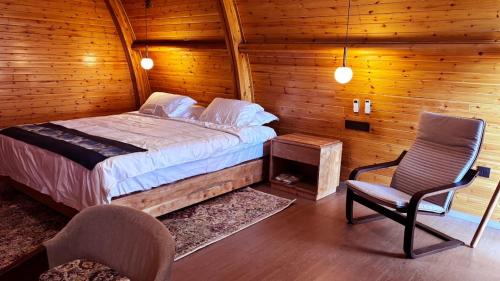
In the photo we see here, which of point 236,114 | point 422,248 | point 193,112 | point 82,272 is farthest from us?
point 193,112

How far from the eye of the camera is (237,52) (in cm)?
455

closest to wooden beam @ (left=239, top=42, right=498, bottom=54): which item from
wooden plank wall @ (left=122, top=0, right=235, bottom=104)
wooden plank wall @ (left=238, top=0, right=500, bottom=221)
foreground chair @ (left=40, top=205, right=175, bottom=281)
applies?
wooden plank wall @ (left=238, top=0, right=500, bottom=221)

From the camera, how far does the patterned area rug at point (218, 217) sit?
117 inches

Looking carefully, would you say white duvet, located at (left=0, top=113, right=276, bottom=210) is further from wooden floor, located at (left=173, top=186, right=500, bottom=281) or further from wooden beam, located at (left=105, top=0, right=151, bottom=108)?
wooden beam, located at (left=105, top=0, right=151, bottom=108)

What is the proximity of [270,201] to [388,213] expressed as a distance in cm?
125

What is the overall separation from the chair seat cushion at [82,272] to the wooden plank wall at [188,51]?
3487 mm

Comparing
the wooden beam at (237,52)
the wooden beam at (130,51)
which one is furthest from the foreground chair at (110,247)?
the wooden beam at (130,51)

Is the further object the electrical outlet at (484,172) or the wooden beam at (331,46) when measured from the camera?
the electrical outlet at (484,172)

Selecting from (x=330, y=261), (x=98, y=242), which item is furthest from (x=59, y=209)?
(x=330, y=261)

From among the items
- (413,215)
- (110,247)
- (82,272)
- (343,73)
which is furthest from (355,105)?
(82,272)

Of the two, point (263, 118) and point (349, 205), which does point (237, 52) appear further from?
point (349, 205)

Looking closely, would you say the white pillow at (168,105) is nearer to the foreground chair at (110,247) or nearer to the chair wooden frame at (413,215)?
the chair wooden frame at (413,215)

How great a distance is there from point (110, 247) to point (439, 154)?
2.82m

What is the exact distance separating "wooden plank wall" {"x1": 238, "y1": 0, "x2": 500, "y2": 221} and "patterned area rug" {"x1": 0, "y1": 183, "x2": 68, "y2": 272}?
9.18ft
